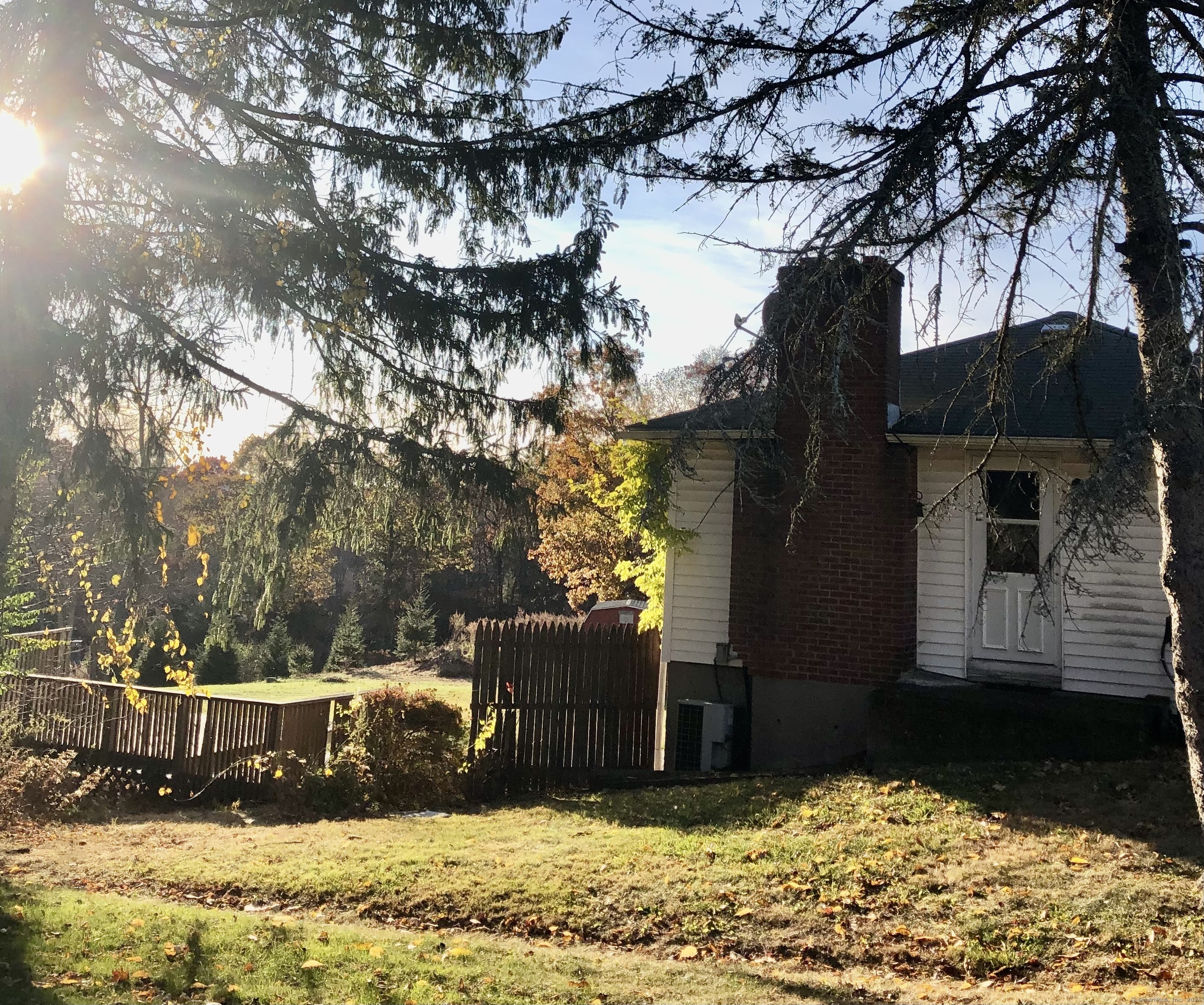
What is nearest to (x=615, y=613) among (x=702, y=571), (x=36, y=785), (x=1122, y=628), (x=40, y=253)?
(x=702, y=571)

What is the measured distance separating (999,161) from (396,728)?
29.7 feet

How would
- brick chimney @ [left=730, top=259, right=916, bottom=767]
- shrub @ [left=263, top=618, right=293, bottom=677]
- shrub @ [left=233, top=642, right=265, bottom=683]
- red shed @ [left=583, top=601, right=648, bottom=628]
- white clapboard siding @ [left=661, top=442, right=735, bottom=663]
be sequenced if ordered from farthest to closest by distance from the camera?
1. shrub @ [left=263, top=618, right=293, bottom=677]
2. shrub @ [left=233, top=642, right=265, bottom=683]
3. red shed @ [left=583, top=601, right=648, bottom=628]
4. white clapboard siding @ [left=661, top=442, right=735, bottom=663]
5. brick chimney @ [left=730, top=259, right=916, bottom=767]

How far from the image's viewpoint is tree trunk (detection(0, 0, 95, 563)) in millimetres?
6203

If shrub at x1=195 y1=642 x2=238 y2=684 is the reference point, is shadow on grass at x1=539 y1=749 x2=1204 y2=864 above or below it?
above

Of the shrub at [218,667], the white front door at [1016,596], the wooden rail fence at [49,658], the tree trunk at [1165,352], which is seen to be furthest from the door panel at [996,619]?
the shrub at [218,667]

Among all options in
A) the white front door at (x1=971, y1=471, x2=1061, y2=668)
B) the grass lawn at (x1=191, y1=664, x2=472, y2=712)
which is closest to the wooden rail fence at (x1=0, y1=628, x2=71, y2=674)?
the grass lawn at (x1=191, y1=664, x2=472, y2=712)

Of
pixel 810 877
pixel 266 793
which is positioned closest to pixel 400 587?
pixel 266 793

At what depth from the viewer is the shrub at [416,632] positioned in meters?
31.8

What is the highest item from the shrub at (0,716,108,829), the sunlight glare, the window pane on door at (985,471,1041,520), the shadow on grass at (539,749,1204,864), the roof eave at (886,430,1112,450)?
the sunlight glare

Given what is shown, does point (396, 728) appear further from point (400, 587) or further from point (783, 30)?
point (400, 587)

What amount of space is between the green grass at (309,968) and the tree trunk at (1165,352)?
2.70 m

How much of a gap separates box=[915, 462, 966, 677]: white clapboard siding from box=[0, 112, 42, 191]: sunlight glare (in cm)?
977

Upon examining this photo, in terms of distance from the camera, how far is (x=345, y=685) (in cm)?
2627

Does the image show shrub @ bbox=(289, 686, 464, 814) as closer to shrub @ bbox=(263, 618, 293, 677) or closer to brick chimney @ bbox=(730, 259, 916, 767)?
brick chimney @ bbox=(730, 259, 916, 767)
